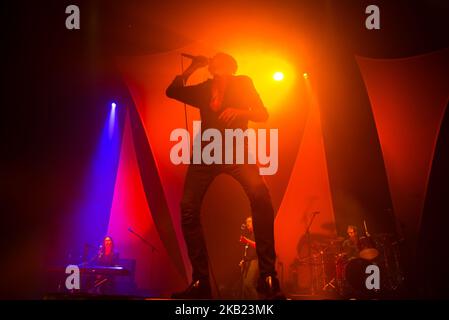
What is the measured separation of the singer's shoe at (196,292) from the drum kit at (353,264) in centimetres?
105

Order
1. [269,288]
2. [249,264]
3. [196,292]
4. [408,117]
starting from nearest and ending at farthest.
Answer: [269,288]
[196,292]
[249,264]
[408,117]

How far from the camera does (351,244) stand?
4582mm

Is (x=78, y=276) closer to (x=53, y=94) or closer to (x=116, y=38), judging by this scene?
(x=53, y=94)

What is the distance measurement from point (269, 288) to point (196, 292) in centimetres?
77

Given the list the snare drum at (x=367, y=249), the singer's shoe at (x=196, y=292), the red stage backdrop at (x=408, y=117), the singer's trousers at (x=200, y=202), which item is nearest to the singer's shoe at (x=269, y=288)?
the singer's trousers at (x=200, y=202)

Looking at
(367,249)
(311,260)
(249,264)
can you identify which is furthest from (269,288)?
(367,249)

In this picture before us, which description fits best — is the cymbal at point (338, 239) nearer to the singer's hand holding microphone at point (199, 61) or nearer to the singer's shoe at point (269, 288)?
the singer's shoe at point (269, 288)

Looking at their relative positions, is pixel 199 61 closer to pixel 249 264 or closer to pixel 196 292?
pixel 249 264

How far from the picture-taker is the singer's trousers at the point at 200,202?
458cm

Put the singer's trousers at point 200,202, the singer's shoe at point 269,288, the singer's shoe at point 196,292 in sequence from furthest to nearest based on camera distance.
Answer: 1. the singer's trousers at point 200,202
2. the singer's shoe at point 196,292
3. the singer's shoe at point 269,288

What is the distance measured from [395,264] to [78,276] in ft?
11.2

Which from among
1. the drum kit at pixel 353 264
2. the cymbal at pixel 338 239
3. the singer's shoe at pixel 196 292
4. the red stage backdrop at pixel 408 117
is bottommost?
the singer's shoe at pixel 196 292

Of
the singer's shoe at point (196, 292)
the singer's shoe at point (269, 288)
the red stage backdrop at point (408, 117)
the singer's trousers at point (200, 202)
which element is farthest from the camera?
the red stage backdrop at point (408, 117)
